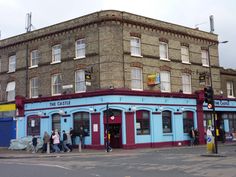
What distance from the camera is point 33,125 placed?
1358 inches

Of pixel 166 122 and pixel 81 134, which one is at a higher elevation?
pixel 166 122

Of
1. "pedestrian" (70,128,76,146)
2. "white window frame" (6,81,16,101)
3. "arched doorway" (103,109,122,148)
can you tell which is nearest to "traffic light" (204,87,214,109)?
"arched doorway" (103,109,122,148)

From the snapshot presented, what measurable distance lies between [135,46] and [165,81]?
14.7 ft

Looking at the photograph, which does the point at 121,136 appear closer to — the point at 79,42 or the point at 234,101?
the point at 79,42

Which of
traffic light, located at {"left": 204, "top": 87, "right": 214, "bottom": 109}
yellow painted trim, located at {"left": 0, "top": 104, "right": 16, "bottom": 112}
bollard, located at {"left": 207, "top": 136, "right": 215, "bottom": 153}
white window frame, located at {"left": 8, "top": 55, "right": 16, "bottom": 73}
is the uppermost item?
white window frame, located at {"left": 8, "top": 55, "right": 16, "bottom": 73}

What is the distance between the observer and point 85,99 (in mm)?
30625

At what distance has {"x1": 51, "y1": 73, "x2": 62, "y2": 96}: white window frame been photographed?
33156mm

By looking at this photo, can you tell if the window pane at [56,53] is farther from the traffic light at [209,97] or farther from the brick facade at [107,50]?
the traffic light at [209,97]

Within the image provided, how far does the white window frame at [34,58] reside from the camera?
35406mm

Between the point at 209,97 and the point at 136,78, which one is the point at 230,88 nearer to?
the point at 136,78

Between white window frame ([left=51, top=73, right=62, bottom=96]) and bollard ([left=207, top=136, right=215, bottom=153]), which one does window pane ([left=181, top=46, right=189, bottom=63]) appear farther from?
bollard ([left=207, top=136, right=215, bottom=153])

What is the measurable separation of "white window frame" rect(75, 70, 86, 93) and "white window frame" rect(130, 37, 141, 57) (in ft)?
15.1

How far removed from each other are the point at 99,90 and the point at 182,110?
8.93m

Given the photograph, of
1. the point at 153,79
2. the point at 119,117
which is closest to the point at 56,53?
the point at 119,117
